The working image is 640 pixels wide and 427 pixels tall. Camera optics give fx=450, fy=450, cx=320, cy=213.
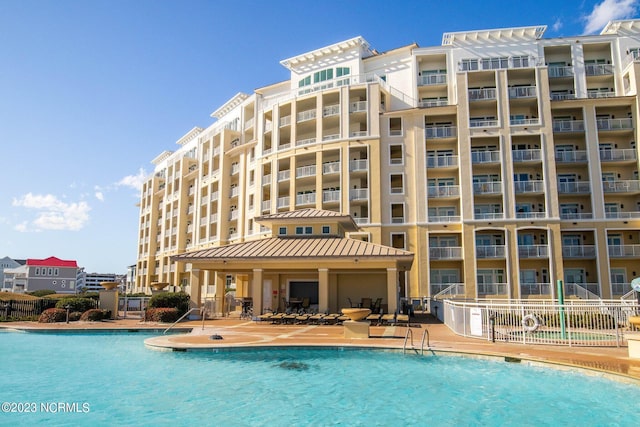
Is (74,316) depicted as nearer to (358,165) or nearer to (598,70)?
(358,165)

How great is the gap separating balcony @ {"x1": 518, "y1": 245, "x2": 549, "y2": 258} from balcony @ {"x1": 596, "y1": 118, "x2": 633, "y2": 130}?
12.1 metres

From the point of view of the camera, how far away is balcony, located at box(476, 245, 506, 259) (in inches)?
1503

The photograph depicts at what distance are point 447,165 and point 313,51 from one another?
19.6 meters

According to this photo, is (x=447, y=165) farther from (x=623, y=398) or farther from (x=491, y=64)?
(x=623, y=398)

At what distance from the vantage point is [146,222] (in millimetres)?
80875

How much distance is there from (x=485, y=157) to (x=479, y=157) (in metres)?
0.51

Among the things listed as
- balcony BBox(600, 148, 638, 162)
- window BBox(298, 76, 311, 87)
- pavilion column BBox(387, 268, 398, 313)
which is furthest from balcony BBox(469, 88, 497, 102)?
pavilion column BBox(387, 268, 398, 313)

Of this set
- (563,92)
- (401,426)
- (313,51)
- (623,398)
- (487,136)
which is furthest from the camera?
(313,51)

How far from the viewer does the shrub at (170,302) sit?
1095 inches

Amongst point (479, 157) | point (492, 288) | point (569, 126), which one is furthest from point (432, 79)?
point (492, 288)

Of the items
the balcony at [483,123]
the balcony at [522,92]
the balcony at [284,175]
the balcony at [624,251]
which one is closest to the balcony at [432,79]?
the balcony at [483,123]

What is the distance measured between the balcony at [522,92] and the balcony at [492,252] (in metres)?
13.4

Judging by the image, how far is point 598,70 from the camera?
40.9 metres

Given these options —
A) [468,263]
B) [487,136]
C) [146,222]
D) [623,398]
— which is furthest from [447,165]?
[146,222]
